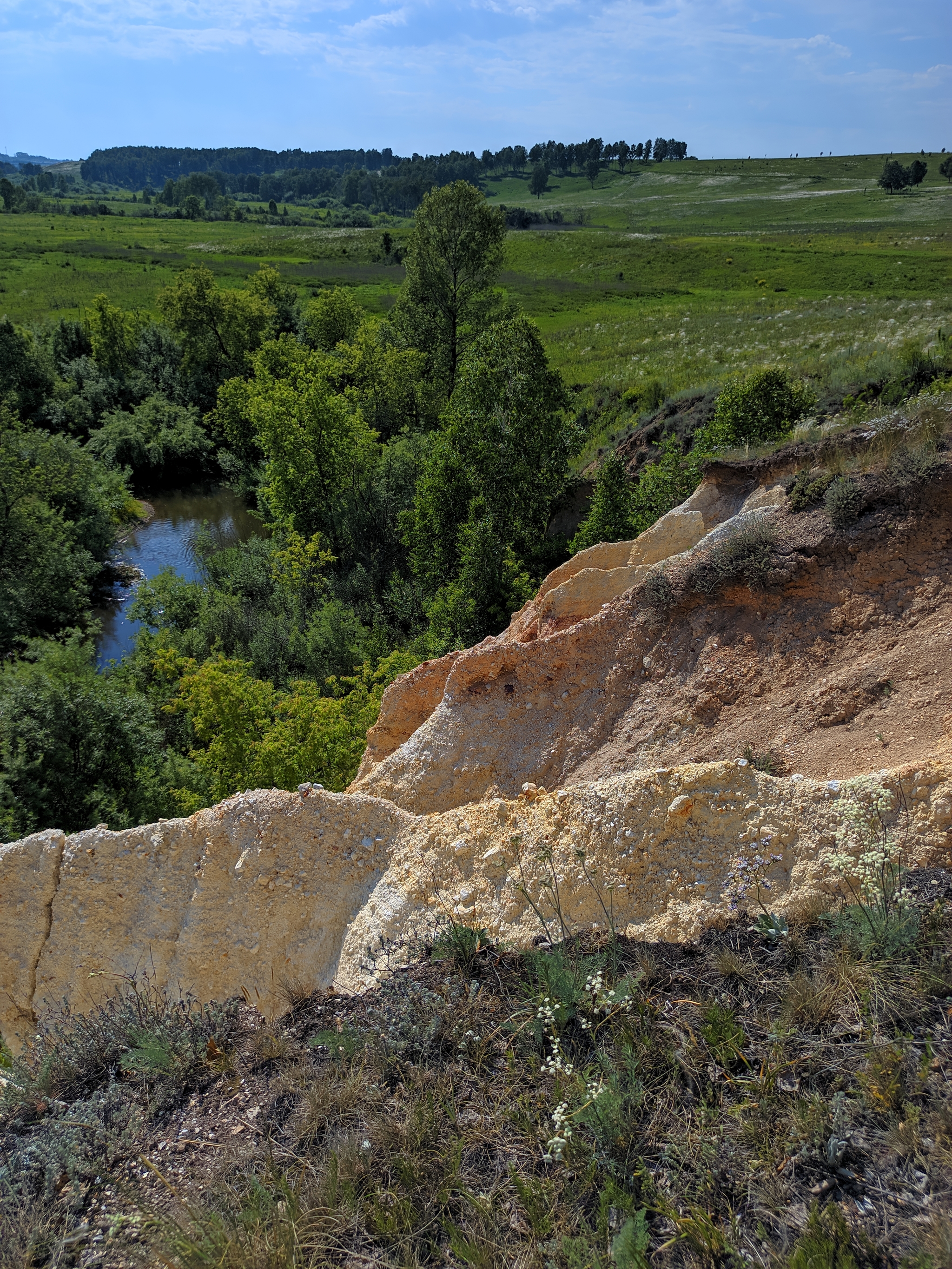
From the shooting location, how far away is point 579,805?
6.76 metres

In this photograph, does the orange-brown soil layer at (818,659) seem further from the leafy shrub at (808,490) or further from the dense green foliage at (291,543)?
the dense green foliage at (291,543)

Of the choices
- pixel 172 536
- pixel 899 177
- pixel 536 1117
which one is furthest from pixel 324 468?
pixel 899 177

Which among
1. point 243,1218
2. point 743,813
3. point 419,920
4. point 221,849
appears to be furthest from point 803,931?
point 221,849

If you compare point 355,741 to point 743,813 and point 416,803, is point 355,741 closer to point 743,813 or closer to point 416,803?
point 416,803

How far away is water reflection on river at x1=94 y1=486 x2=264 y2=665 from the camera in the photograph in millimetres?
31219

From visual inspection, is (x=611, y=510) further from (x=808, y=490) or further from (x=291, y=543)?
(x=291, y=543)

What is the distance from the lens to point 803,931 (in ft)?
17.0

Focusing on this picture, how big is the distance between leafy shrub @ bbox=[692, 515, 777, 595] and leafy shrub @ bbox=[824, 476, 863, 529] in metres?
0.78

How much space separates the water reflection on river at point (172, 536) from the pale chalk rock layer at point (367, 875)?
77.5ft

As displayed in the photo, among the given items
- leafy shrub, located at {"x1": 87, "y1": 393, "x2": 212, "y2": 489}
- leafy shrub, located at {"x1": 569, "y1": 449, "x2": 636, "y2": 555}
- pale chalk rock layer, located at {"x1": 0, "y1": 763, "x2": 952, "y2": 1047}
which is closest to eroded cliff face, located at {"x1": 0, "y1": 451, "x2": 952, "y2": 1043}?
pale chalk rock layer, located at {"x1": 0, "y1": 763, "x2": 952, "y2": 1047}

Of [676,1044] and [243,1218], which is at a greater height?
[676,1044]

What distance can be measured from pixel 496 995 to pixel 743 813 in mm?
2634

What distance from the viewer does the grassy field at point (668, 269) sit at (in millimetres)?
35562

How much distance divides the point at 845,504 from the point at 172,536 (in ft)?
128
